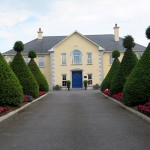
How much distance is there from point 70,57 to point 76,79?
3346 millimetres

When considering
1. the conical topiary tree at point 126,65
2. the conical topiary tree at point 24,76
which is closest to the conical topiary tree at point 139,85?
the conical topiary tree at point 126,65

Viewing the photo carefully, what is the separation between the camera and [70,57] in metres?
54.1

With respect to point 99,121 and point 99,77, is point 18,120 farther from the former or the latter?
point 99,77

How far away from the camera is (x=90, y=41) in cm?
5397

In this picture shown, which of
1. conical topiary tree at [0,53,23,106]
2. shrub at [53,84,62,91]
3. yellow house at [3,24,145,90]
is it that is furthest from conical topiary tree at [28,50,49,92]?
yellow house at [3,24,145,90]

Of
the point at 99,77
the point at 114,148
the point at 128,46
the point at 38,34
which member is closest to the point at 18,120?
the point at 114,148

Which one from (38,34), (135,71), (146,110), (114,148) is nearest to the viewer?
(114,148)

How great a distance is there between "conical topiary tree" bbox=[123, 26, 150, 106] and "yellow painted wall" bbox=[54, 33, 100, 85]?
114ft

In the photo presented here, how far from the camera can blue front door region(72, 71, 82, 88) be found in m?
54.0

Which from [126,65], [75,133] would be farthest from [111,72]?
[75,133]

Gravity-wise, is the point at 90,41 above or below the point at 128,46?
above

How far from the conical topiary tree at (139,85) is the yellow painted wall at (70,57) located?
3469cm

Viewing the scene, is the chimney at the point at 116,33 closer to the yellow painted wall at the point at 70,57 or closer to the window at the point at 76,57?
the yellow painted wall at the point at 70,57

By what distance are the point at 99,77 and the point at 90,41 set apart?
214 inches
